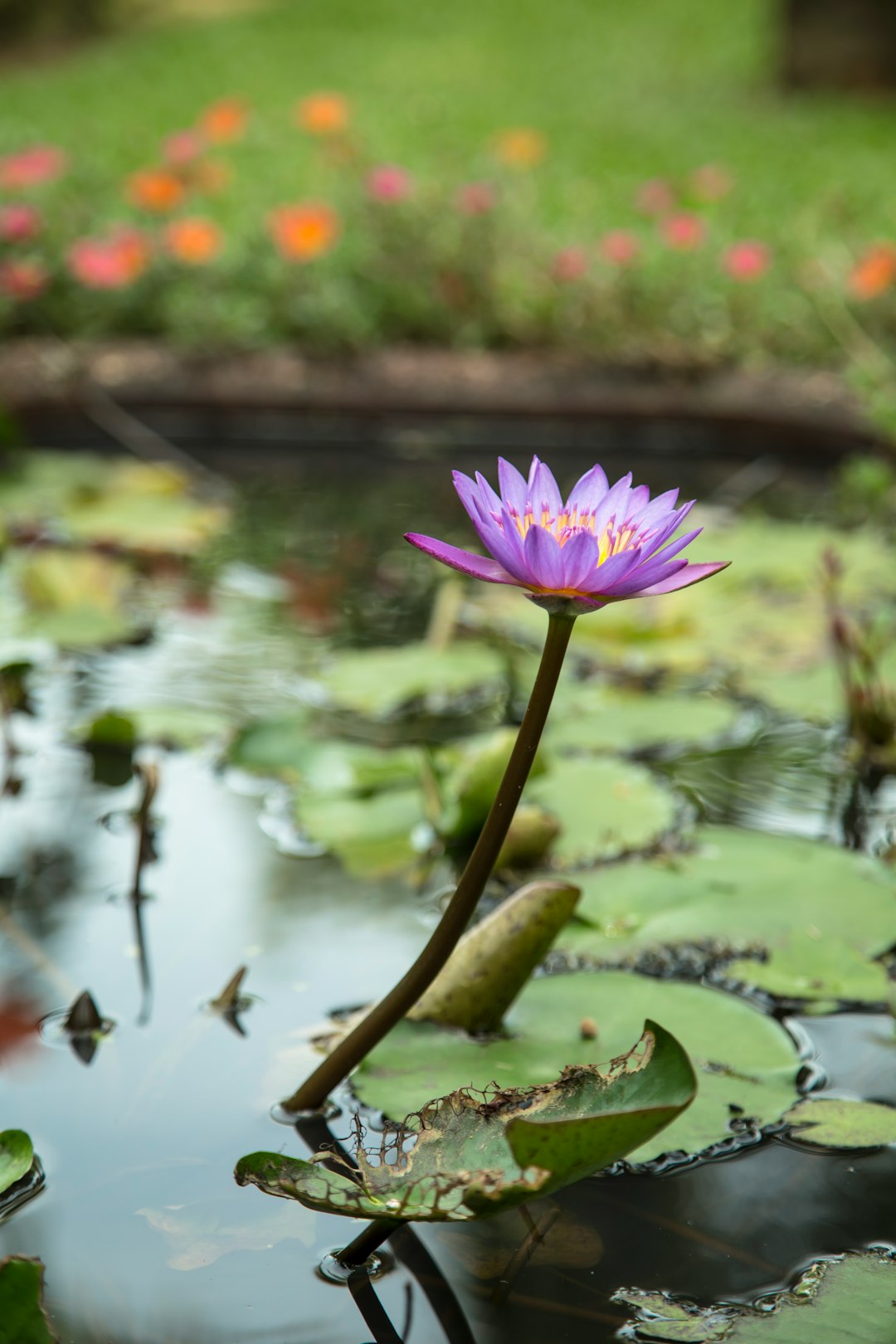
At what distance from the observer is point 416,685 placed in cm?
200

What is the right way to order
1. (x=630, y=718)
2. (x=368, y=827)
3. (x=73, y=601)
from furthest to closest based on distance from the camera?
(x=73, y=601) < (x=630, y=718) < (x=368, y=827)

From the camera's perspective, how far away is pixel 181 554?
104 inches

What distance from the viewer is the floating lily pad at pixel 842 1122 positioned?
109 cm

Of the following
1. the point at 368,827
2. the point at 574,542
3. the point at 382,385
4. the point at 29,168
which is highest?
the point at 29,168

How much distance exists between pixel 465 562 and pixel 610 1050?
53 cm

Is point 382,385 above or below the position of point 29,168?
below

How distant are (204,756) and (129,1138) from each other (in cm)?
79

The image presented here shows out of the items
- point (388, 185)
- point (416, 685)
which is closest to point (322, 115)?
point (388, 185)

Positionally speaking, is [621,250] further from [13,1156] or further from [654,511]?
[13,1156]

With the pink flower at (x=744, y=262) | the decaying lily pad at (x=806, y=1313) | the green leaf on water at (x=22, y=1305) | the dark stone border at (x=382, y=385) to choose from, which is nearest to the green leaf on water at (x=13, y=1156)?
the green leaf on water at (x=22, y=1305)

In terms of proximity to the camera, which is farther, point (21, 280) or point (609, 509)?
point (21, 280)

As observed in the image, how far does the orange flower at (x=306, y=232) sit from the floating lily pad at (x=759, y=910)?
2.36 metres

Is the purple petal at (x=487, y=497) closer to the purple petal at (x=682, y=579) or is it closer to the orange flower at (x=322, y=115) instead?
the purple petal at (x=682, y=579)

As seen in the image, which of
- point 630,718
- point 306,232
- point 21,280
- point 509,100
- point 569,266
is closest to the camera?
point 630,718
